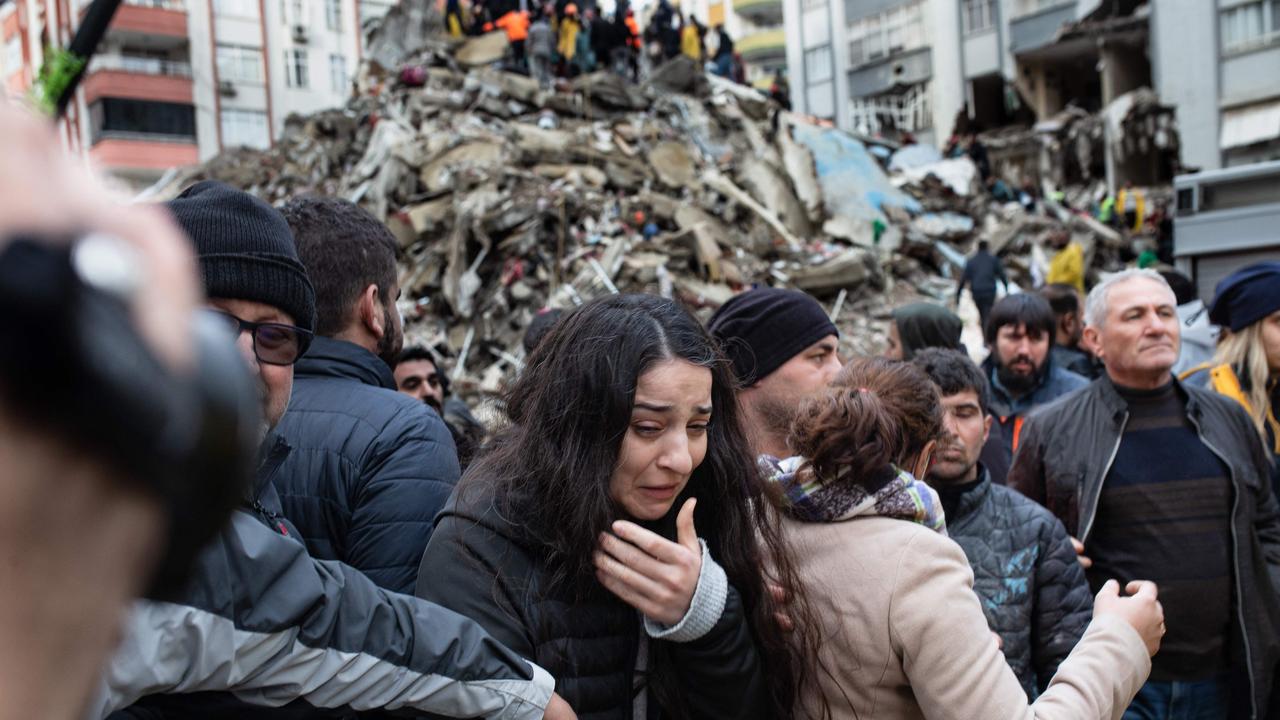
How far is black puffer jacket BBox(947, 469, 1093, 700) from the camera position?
2812 mm

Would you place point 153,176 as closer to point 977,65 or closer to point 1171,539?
point 977,65

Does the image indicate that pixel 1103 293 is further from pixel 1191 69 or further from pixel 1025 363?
pixel 1191 69

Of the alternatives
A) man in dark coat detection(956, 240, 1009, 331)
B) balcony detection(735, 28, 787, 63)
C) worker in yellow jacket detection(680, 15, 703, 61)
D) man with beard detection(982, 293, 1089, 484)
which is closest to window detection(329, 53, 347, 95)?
balcony detection(735, 28, 787, 63)

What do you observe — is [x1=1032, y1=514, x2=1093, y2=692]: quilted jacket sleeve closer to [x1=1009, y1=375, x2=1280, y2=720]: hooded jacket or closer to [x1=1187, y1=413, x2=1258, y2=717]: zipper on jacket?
[x1=1009, y1=375, x2=1280, y2=720]: hooded jacket

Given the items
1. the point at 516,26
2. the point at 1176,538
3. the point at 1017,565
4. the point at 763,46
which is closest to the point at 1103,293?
the point at 1176,538

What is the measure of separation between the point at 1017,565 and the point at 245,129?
1777 inches

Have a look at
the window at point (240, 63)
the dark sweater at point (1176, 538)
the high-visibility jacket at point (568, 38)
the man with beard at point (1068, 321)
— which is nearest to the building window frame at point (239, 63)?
the window at point (240, 63)

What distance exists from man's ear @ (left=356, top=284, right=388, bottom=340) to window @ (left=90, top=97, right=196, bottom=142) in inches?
1622

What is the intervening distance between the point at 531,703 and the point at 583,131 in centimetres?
1696

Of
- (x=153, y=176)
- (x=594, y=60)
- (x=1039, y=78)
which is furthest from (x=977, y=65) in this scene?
(x=153, y=176)

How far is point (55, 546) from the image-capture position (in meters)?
0.44

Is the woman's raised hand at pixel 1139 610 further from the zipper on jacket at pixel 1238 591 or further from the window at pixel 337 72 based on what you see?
the window at pixel 337 72

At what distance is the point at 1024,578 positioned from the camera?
2846 millimetres

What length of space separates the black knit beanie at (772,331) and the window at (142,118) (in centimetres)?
4130
